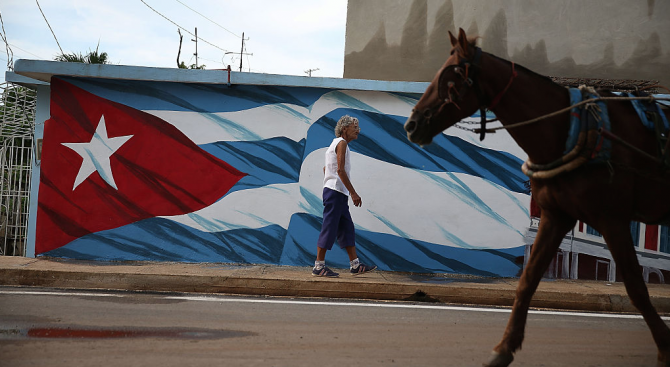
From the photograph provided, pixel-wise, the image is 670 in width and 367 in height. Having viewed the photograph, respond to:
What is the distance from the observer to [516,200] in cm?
889

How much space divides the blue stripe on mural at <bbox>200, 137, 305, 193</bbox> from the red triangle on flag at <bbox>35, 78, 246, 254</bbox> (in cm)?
53

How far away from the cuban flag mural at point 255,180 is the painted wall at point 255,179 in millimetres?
15

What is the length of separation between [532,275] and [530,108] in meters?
1.09

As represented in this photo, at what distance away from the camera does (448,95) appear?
390 cm

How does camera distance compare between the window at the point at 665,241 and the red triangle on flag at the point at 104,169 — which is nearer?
the window at the point at 665,241

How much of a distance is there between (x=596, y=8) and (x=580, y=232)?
5.89 metres

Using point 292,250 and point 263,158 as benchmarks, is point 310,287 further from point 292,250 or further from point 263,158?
point 263,158

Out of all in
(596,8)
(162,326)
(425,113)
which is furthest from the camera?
(596,8)

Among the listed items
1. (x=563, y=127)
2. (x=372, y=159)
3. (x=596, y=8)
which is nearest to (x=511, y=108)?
(x=563, y=127)

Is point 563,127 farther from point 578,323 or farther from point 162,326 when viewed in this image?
point 162,326

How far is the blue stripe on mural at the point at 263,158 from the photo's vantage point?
8.91m

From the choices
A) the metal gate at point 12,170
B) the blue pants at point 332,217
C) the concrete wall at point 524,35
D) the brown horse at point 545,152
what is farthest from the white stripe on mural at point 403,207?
the concrete wall at point 524,35

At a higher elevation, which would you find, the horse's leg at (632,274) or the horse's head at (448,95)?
the horse's head at (448,95)

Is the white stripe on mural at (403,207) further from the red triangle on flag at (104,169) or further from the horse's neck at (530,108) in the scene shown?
the horse's neck at (530,108)
